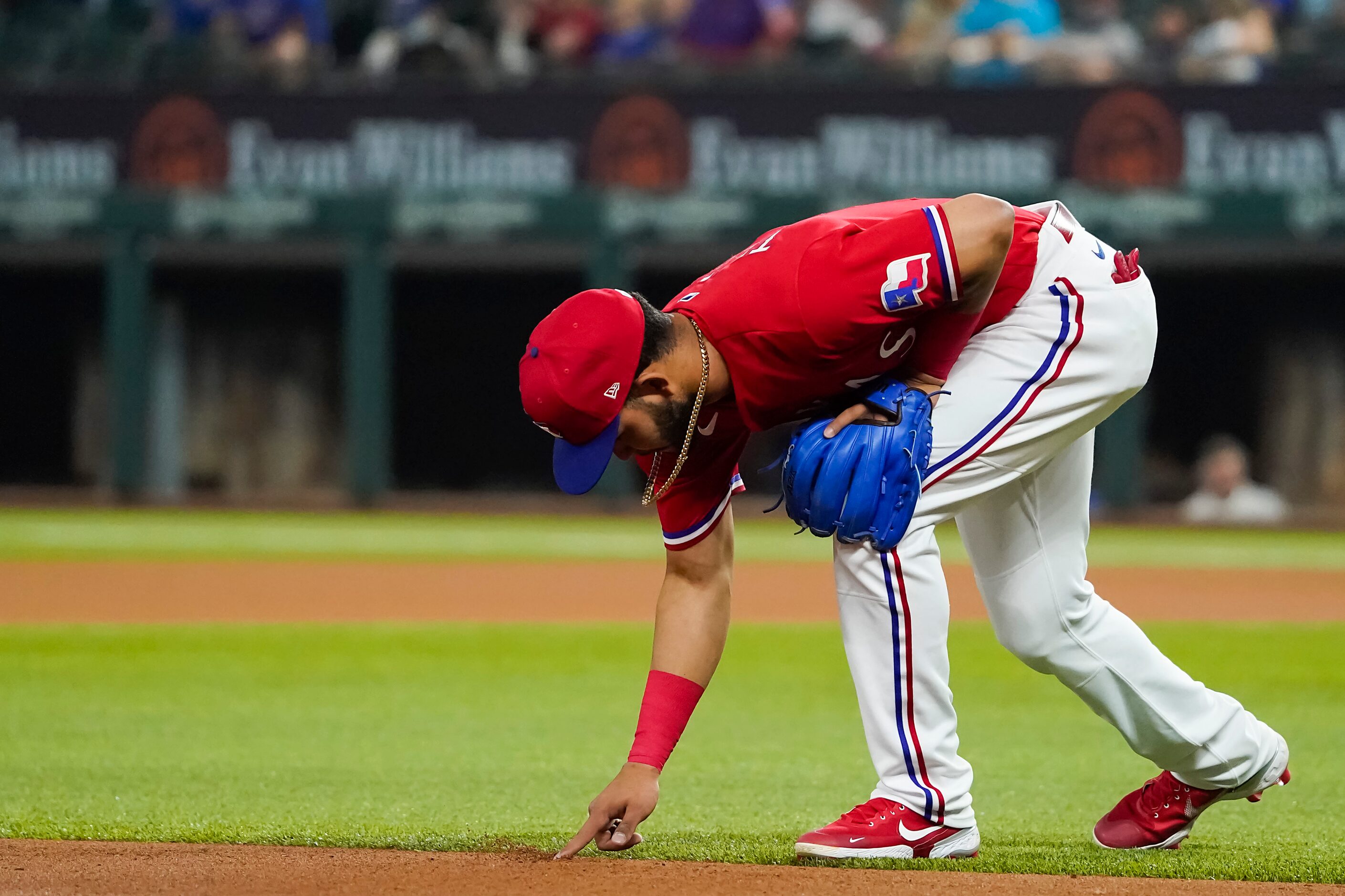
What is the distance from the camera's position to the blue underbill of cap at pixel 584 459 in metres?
2.93

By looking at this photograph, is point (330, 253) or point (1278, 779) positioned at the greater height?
point (330, 253)

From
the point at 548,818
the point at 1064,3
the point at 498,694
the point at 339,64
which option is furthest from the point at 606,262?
the point at 548,818

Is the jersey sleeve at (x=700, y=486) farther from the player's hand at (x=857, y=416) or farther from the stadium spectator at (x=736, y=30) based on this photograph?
the stadium spectator at (x=736, y=30)

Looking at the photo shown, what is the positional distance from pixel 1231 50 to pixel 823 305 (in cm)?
1184

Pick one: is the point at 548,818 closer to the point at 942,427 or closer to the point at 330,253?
the point at 942,427

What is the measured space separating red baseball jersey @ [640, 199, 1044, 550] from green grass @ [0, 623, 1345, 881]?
875 mm

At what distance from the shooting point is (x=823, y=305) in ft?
9.59

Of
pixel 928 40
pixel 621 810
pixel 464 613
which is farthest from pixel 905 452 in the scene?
pixel 928 40

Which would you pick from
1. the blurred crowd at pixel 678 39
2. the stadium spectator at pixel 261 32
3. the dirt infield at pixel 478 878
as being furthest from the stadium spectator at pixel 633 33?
the dirt infield at pixel 478 878

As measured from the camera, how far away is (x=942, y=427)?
10.0 feet

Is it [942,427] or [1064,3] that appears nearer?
[942,427]

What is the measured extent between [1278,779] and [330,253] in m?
12.9

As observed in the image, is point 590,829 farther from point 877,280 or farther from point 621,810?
point 877,280

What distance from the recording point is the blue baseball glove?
291 cm
